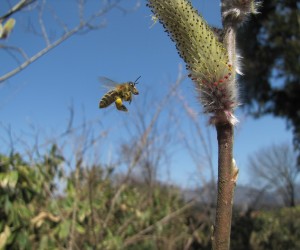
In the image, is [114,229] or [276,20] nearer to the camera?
[114,229]

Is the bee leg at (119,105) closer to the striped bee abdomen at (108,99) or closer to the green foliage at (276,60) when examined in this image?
the striped bee abdomen at (108,99)

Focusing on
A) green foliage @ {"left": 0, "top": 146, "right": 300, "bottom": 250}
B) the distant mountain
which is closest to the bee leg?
green foliage @ {"left": 0, "top": 146, "right": 300, "bottom": 250}

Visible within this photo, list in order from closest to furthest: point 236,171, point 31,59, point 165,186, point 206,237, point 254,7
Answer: point 236,171, point 254,7, point 31,59, point 206,237, point 165,186

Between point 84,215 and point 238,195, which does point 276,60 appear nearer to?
point 238,195

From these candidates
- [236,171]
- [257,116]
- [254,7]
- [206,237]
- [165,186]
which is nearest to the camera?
[236,171]

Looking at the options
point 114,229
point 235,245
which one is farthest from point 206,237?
point 114,229

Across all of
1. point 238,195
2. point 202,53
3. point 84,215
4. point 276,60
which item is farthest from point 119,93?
point 276,60

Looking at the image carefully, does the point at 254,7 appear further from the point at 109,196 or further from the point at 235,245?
the point at 235,245

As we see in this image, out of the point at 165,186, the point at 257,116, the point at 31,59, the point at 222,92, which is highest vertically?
the point at 257,116
